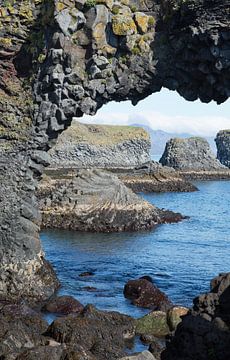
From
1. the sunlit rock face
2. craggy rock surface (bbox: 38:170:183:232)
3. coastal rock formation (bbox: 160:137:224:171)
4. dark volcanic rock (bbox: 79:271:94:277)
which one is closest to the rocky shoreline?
the sunlit rock face

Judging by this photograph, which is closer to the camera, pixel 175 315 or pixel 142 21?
pixel 175 315

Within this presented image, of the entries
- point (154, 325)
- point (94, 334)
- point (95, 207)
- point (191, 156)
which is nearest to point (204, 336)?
point (94, 334)

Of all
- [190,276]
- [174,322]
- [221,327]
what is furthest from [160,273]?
[221,327]

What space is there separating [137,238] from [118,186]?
827cm

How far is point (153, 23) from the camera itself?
27.4 meters

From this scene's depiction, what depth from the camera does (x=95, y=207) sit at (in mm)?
54531

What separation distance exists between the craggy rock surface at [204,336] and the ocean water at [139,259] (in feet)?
34.0

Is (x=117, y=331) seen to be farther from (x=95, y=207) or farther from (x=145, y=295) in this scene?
(x=95, y=207)

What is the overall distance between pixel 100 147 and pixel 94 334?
462ft

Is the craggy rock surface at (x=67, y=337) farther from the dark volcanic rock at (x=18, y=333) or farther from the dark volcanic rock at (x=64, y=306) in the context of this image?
the dark volcanic rock at (x=64, y=306)

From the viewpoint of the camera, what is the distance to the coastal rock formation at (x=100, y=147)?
150m

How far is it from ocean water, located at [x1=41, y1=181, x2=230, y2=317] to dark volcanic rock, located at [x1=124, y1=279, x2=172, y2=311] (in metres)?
0.47

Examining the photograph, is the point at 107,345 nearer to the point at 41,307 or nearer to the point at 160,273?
→ the point at 41,307

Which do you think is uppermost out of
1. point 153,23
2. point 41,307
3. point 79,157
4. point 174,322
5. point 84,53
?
point 153,23
